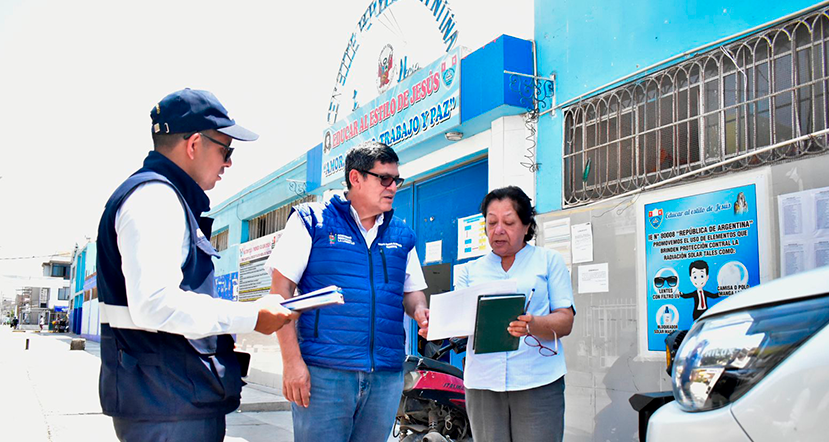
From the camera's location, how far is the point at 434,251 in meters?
7.45

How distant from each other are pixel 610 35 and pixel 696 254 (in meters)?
1.95

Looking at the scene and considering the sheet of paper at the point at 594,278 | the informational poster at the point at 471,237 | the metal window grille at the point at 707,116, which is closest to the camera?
the metal window grille at the point at 707,116

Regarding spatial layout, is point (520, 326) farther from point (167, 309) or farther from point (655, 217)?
point (655, 217)

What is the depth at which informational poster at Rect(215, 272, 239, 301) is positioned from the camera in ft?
48.8

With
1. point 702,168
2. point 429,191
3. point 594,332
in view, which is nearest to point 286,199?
point 429,191

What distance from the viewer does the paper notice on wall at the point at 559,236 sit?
211 inches

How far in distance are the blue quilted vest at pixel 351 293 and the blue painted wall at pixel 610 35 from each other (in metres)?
2.89

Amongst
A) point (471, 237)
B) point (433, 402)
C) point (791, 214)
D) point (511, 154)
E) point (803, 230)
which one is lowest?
point (433, 402)

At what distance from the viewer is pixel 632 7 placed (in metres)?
4.93

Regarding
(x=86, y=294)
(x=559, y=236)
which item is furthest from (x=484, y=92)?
(x=86, y=294)

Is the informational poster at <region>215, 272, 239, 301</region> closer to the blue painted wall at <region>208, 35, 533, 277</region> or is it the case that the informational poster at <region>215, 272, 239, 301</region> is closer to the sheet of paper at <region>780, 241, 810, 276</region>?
the blue painted wall at <region>208, 35, 533, 277</region>

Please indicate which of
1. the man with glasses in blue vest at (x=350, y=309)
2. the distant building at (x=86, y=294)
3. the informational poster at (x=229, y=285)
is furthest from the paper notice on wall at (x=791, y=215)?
the distant building at (x=86, y=294)

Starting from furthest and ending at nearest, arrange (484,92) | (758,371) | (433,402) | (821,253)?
(484,92), (433,402), (821,253), (758,371)

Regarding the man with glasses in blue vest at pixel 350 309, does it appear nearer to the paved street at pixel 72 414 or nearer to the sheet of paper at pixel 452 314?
the sheet of paper at pixel 452 314
